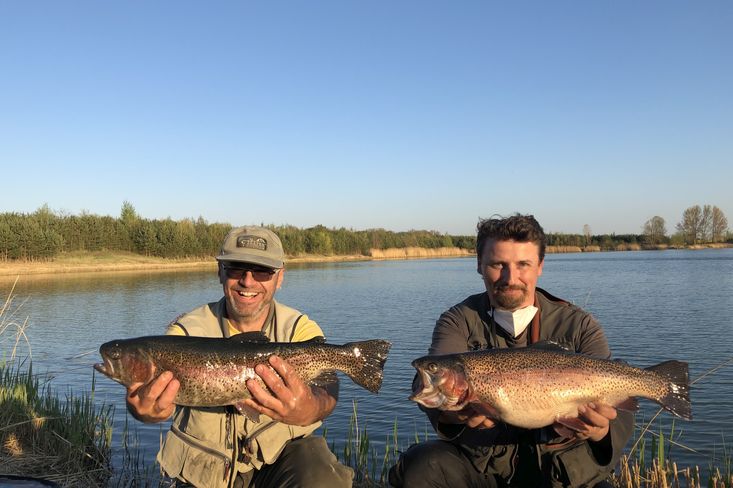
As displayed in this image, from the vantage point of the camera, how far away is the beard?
4.13m

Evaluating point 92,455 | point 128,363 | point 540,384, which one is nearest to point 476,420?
point 540,384

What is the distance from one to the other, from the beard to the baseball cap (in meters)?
1.69

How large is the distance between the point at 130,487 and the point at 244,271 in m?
3.61

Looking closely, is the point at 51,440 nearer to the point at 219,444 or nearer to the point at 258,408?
the point at 219,444

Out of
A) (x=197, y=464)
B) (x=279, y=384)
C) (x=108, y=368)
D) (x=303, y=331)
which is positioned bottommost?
(x=197, y=464)

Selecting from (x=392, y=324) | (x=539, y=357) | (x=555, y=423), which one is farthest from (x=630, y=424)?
(x=392, y=324)

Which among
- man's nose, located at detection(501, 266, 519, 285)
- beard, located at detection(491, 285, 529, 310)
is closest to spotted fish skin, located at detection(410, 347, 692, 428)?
beard, located at detection(491, 285, 529, 310)

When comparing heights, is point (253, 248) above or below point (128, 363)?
above

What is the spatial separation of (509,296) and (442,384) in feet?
2.98

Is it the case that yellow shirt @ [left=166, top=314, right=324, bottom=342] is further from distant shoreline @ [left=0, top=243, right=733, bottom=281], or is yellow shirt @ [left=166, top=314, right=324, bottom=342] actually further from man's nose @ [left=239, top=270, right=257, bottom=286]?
distant shoreline @ [left=0, top=243, right=733, bottom=281]

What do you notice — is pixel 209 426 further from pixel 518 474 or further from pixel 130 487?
pixel 130 487

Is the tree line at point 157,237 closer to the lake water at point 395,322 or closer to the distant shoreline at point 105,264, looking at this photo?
the distant shoreline at point 105,264

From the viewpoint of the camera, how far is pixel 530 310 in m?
4.20

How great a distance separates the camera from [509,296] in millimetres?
4141
